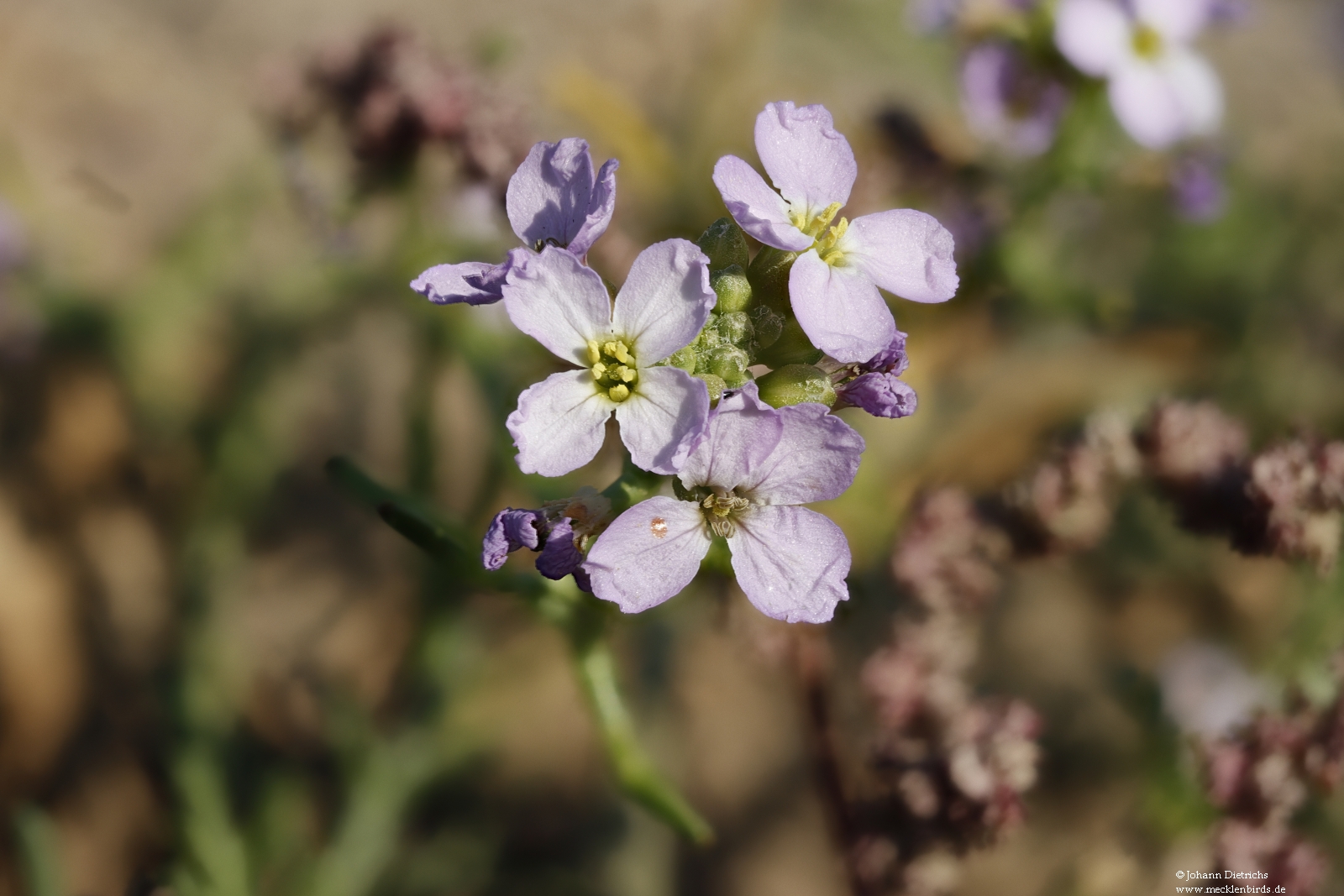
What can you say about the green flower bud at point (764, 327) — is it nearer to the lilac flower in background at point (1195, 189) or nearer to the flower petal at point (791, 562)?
the flower petal at point (791, 562)

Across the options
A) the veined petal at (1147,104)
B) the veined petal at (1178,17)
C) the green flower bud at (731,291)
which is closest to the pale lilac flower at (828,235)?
the green flower bud at (731,291)

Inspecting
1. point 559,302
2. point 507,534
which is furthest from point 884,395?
point 507,534

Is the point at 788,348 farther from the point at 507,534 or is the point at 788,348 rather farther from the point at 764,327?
the point at 507,534

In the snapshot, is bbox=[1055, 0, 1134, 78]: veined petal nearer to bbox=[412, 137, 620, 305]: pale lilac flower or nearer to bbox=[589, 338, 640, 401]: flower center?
bbox=[412, 137, 620, 305]: pale lilac flower

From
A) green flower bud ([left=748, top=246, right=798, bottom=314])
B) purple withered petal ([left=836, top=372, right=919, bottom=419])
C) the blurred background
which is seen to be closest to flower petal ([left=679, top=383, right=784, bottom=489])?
purple withered petal ([left=836, top=372, right=919, bottom=419])

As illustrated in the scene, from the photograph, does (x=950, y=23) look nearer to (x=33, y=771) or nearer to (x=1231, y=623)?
(x=1231, y=623)

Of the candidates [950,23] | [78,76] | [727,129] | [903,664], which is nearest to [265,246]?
[78,76]

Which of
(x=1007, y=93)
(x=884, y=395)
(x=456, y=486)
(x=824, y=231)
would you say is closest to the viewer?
(x=884, y=395)
